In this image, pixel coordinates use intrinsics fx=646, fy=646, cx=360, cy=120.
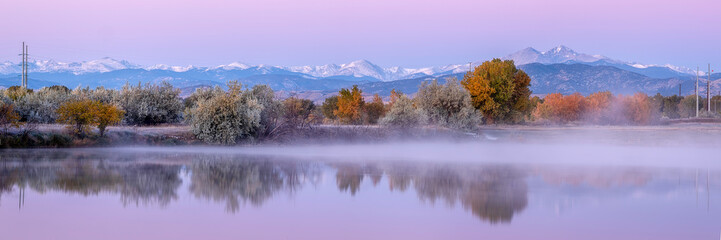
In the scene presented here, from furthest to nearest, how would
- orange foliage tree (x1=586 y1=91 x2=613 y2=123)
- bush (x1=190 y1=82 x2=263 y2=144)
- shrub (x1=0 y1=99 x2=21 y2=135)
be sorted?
orange foliage tree (x1=586 y1=91 x2=613 y2=123), bush (x1=190 y1=82 x2=263 y2=144), shrub (x1=0 y1=99 x2=21 y2=135)

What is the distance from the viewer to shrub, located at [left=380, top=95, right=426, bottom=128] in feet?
122

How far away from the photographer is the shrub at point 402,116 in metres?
37.1

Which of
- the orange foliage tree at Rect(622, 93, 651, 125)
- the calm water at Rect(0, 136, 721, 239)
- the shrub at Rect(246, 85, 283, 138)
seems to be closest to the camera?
the calm water at Rect(0, 136, 721, 239)

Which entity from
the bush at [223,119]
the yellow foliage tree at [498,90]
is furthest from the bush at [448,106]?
the bush at [223,119]

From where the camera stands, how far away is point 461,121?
1630 inches

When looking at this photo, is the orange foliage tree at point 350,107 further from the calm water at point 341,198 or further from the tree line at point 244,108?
the calm water at point 341,198

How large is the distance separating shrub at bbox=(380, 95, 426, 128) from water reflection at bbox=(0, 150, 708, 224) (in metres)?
14.3

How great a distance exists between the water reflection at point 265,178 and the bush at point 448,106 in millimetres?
19557

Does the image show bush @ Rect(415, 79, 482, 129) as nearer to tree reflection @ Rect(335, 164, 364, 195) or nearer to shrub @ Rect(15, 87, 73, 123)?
tree reflection @ Rect(335, 164, 364, 195)

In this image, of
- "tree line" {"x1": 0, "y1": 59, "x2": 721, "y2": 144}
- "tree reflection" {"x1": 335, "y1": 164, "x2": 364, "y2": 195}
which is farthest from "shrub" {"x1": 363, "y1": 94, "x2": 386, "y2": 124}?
"tree reflection" {"x1": 335, "y1": 164, "x2": 364, "y2": 195}

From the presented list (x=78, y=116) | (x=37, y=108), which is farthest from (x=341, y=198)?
(x=37, y=108)

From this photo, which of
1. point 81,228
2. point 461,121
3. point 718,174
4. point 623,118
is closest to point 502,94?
point 461,121

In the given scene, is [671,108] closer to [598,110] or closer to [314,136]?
[598,110]

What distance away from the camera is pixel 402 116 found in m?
37.4
